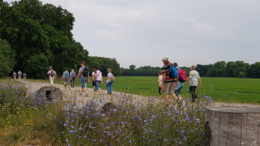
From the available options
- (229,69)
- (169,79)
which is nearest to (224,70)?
(229,69)

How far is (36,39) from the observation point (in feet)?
137

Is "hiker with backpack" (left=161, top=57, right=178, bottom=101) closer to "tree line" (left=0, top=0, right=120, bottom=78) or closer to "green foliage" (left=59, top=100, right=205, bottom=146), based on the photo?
"green foliage" (left=59, top=100, right=205, bottom=146)

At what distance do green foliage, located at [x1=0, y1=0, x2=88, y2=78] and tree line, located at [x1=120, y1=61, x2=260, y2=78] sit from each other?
320 feet

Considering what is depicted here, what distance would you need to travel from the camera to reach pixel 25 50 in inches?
1718

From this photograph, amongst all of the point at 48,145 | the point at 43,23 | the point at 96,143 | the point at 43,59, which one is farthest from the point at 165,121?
the point at 43,23

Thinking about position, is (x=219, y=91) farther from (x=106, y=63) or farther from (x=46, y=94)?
(x=106, y=63)

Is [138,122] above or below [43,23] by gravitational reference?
below

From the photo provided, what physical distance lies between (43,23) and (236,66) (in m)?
111

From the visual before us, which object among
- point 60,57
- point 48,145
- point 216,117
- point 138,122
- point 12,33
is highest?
point 12,33

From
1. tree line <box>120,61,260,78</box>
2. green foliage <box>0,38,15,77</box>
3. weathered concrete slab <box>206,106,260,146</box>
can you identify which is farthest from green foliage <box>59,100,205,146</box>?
tree line <box>120,61,260,78</box>

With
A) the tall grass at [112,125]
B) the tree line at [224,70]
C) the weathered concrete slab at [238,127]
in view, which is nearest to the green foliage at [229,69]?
the tree line at [224,70]

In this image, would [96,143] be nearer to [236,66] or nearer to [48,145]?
[48,145]

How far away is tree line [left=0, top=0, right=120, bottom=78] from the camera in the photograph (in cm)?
4131

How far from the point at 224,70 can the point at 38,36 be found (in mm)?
116386
